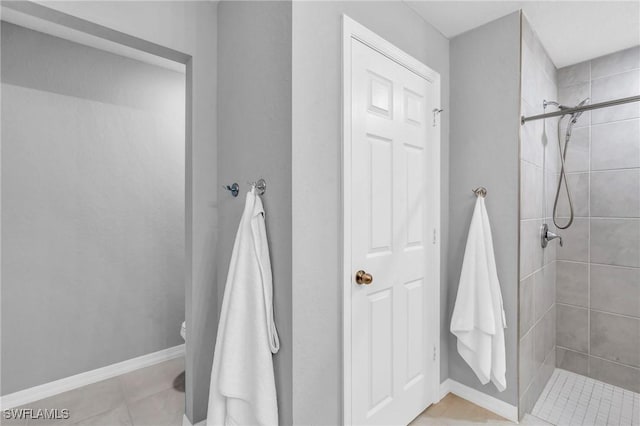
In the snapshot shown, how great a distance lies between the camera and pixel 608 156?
88.4 inches

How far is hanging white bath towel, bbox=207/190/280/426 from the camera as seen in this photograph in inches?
49.3

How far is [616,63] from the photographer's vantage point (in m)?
2.23

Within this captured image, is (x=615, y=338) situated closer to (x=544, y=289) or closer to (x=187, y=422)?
(x=544, y=289)

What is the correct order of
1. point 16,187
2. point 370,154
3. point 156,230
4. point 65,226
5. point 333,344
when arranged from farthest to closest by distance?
point 156,230
point 65,226
point 16,187
point 370,154
point 333,344

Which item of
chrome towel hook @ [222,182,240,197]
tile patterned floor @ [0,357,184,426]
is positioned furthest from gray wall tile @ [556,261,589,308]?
tile patterned floor @ [0,357,184,426]

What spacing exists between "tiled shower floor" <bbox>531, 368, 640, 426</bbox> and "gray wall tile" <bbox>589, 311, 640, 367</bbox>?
0.21m

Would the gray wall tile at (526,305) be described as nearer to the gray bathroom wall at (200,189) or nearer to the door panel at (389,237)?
the door panel at (389,237)

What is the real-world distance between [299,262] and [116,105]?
6.98 ft

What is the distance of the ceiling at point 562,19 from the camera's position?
68.9 inches

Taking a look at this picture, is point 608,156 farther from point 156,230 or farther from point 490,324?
point 156,230

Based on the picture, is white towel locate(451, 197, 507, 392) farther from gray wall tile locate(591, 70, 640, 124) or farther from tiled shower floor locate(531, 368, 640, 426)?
gray wall tile locate(591, 70, 640, 124)

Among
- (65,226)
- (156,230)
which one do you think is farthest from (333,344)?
(65,226)

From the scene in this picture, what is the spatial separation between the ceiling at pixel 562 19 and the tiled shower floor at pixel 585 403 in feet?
7.80

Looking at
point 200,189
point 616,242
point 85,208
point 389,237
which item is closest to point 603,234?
point 616,242
